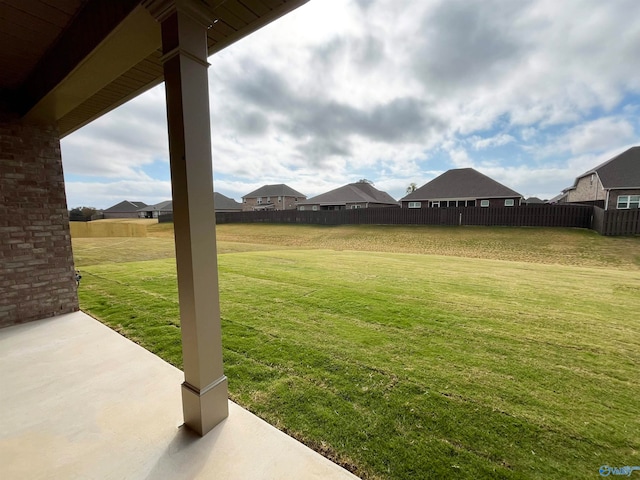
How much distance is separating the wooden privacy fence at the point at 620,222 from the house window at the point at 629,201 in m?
6.65

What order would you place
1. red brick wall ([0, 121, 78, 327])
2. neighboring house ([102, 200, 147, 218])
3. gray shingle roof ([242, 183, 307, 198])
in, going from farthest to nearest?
neighboring house ([102, 200, 147, 218]) < gray shingle roof ([242, 183, 307, 198]) < red brick wall ([0, 121, 78, 327])

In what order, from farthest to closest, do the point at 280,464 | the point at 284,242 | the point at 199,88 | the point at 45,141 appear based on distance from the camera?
the point at 284,242 → the point at 45,141 → the point at 199,88 → the point at 280,464

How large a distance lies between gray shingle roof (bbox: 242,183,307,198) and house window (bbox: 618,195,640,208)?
3836 cm

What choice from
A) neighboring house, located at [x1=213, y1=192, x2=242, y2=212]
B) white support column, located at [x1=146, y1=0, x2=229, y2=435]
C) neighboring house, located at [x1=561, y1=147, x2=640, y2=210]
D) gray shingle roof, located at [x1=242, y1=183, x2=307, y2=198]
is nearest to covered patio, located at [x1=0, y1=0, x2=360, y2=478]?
white support column, located at [x1=146, y1=0, x2=229, y2=435]

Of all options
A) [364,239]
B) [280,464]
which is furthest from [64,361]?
[364,239]

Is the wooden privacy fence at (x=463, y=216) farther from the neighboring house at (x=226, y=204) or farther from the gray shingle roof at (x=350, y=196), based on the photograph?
the neighboring house at (x=226, y=204)

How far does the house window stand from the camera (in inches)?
696

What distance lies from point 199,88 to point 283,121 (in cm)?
2947

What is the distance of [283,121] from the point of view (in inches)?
1117

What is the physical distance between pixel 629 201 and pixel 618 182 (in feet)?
4.90

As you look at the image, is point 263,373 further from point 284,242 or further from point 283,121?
point 283,121

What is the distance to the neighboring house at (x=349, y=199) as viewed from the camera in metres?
33.4

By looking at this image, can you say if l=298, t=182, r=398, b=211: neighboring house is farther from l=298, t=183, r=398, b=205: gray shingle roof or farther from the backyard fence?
the backyard fence

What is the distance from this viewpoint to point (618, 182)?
59.9 ft
